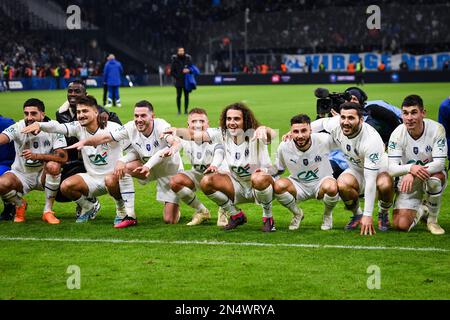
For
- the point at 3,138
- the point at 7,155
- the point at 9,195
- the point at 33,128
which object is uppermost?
the point at 33,128

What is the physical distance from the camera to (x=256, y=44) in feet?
184

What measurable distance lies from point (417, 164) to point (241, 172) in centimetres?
182

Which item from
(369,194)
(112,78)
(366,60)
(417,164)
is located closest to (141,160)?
(369,194)

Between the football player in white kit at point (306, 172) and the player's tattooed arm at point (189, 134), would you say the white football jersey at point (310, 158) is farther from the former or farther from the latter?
the player's tattooed arm at point (189, 134)

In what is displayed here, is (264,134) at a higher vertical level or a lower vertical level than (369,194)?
higher

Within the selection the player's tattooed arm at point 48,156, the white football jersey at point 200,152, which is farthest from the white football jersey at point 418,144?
the player's tattooed arm at point 48,156

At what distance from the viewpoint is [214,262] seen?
714 cm

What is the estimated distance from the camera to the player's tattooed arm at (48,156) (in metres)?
8.97

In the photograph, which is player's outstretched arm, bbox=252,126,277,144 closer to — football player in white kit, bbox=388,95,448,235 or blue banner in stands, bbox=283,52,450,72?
football player in white kit, bbox=388,95,448,235

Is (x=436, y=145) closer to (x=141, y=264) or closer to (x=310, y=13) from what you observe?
(x=141, y=264)

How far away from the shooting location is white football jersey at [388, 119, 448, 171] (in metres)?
8.37

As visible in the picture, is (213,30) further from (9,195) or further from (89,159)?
(9,195)

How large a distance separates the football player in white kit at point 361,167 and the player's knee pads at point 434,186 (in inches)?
14.8
